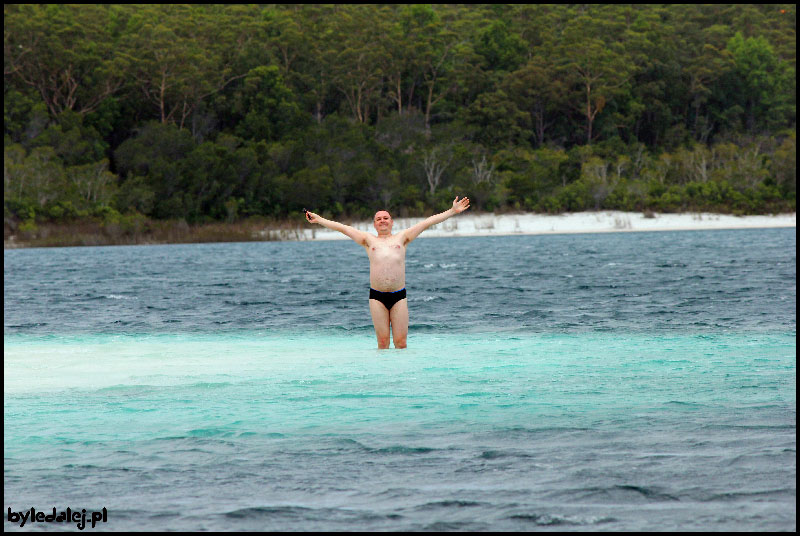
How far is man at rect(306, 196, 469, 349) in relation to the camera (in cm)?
1319

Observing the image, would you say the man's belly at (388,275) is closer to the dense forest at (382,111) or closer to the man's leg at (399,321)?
the man's leg at (399,321)

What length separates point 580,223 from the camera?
78.4 m

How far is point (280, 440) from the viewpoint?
27.2ft

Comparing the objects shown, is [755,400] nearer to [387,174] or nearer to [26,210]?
[26,210]

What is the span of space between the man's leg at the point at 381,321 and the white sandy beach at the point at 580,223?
2342 inches

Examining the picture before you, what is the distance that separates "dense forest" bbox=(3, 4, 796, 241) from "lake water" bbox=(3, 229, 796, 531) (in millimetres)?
55975

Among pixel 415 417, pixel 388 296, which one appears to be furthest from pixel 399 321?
pixel 415 417

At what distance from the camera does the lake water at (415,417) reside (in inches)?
253

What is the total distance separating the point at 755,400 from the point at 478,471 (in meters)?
3.73

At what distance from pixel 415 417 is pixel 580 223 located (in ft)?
232

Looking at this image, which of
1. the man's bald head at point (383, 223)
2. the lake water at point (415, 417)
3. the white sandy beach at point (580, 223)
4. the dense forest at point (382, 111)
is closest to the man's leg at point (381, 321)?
the lake water at point (415, 417)

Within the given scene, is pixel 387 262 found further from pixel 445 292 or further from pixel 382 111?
pixel 382 111

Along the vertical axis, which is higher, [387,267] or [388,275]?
[387,267]

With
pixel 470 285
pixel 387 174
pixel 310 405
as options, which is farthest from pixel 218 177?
pixel 310 405
